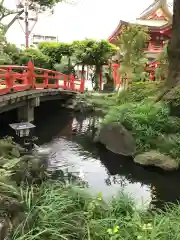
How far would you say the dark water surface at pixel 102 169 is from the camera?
→ 7.92 meters

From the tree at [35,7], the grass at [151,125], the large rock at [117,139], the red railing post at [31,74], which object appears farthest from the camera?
the tree at [35,7]

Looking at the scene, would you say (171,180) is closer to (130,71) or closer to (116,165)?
(116,165)

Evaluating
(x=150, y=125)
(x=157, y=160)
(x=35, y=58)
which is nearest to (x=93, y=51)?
(x=35, y=58)

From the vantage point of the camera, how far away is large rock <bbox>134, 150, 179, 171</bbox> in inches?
370

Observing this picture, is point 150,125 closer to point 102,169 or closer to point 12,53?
point 102,169

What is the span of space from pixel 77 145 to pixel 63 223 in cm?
815

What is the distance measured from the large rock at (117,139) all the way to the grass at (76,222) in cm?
579

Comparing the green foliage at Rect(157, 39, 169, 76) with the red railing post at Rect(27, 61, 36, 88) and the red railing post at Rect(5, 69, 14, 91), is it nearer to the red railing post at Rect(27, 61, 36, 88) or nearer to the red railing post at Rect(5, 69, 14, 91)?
the red railing post at Rect(27, 61, 36, 88)

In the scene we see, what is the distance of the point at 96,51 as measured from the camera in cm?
2148

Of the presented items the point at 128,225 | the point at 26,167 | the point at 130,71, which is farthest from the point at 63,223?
the point at 130,71

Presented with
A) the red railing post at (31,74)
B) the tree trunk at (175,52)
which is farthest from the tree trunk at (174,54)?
the red railing post at (31,74)

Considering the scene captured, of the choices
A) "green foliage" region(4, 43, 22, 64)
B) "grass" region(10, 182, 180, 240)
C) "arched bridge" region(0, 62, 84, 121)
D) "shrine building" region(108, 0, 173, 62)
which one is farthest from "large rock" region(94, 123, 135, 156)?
"shrine building" region(108, 0, 173, 62)

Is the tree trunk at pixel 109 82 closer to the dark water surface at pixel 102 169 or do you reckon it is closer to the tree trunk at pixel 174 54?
the dark water surface at pixel 102 169

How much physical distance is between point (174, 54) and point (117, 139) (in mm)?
4084
